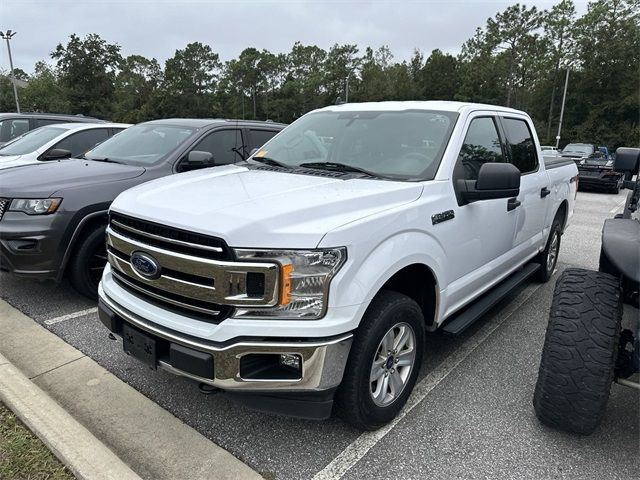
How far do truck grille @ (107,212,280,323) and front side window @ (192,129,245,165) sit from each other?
2.84 meters

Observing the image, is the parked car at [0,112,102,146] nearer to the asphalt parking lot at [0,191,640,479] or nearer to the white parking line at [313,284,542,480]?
the asphalt parking lot at [0,191,640,479]

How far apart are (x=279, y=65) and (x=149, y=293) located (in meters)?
81.0

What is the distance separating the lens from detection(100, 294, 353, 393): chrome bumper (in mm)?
2129

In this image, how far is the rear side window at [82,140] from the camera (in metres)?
7.12

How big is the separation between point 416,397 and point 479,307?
899mm

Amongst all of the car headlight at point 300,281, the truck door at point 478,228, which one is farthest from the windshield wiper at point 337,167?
the car headlight at point 300,281

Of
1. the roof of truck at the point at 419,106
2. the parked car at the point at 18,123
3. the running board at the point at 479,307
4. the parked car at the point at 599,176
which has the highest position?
the roof of truck at the point at 419,106

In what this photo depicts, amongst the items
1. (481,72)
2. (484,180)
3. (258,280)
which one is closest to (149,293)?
(258,280)

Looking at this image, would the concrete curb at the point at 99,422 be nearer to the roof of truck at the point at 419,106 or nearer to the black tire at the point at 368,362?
the black tire at the point at 368,362

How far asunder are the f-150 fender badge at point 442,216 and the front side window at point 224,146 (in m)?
3.16

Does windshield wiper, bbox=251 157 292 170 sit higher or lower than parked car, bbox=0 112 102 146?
lower

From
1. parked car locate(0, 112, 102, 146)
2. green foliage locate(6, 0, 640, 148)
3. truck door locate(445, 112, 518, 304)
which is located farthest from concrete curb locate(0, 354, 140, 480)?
green foliage locate(6, 0, 640, 148)

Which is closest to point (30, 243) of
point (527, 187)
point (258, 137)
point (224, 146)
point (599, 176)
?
point (224, 146)

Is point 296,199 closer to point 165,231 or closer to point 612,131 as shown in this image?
point 165,231
